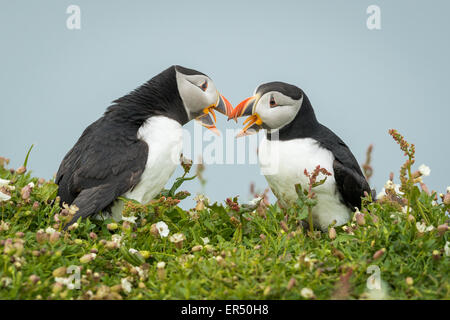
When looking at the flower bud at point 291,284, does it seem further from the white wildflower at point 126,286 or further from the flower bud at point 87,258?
the flower bud at point 87,258

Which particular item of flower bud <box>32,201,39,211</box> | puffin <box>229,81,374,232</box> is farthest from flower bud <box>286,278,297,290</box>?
flower bud <box>32,201,39,211</box>

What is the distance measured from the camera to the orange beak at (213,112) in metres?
4.41

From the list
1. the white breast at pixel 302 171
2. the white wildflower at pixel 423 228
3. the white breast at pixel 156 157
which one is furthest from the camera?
the white breast at pixel 302 171

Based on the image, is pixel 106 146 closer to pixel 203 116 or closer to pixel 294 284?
pixel 203 116

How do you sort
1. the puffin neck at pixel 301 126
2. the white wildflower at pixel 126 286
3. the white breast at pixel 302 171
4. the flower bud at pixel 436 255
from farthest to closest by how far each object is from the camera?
the puffin neck at pixel 301 126, the white breast at pixel 302 171, the flower bud at pixel 436 255, the white wildflower at pixel 126 286

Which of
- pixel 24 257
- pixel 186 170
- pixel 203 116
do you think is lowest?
pixel 24 257

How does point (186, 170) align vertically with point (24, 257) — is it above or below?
above

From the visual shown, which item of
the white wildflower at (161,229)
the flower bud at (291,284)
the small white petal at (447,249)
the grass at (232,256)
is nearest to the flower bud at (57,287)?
the grass at (232,256)

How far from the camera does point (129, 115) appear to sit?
415cm

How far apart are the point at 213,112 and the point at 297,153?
2.75 ft

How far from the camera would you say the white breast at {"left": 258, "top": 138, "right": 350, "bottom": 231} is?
402 cm

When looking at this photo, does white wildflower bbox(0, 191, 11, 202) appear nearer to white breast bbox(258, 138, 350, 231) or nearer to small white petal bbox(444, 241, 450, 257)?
white breast bbox(258, 138, 350, 231)
